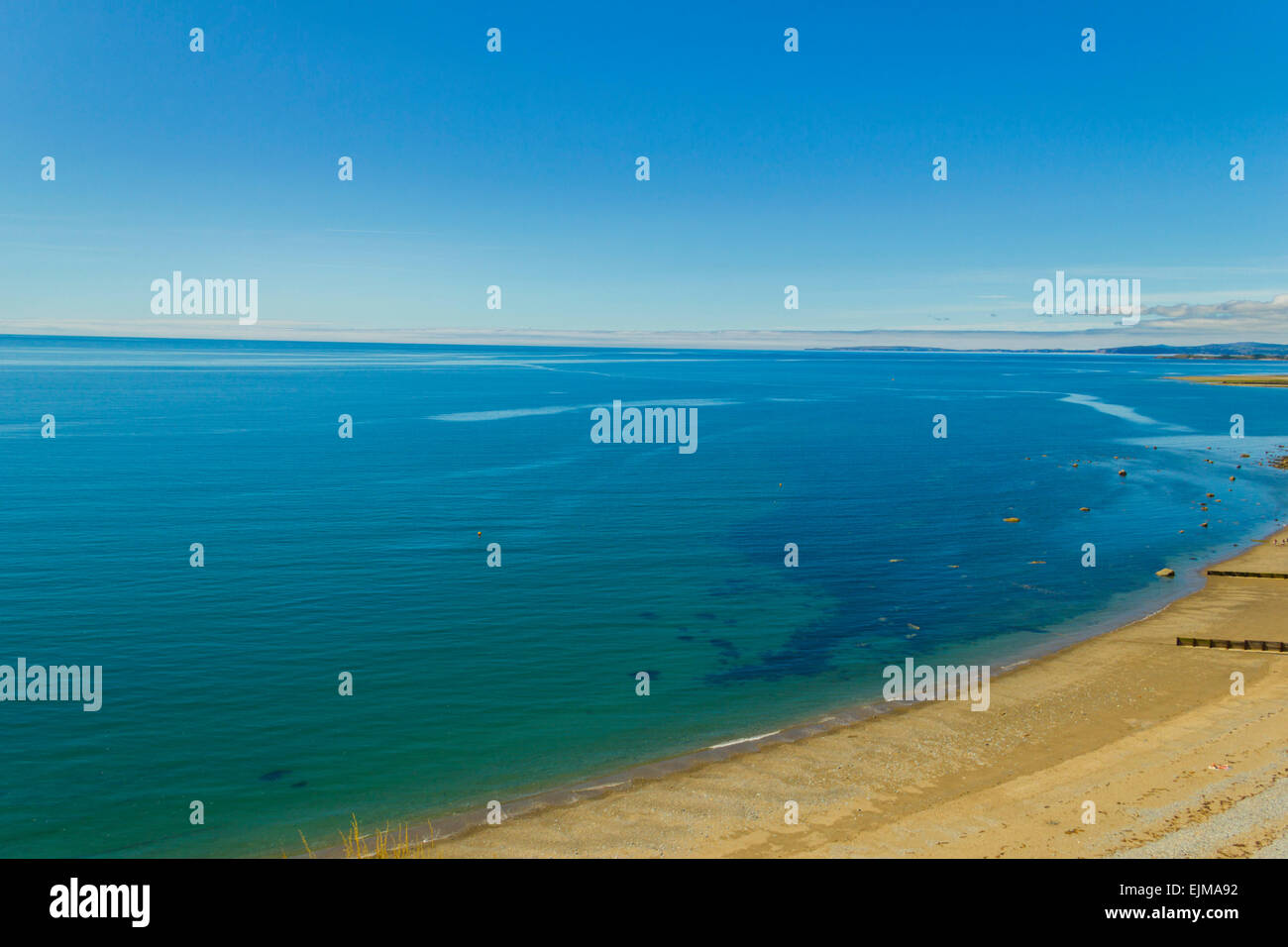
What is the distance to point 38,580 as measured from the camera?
148 feet

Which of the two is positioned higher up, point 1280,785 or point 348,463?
point 348,463

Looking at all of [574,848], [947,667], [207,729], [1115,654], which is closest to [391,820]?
[574,848]

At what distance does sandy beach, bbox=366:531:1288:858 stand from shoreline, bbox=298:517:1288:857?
0.27 ft

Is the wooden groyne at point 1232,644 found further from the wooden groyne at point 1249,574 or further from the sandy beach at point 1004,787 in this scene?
the wooden groyne at point 1249,574

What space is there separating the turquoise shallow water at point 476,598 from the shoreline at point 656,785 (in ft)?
3.70

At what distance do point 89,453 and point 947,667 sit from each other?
88.9 m

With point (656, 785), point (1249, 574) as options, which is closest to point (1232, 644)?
point (1249, 574)

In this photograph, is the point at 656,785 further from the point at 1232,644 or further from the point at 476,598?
the point at 1232,644

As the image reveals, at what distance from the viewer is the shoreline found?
22344mm

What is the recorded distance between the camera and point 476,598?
44.6 m

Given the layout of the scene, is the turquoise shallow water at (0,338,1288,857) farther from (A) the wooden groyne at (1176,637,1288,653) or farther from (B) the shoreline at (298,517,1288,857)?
(A) the wooden groyne at (1176,637,1288,653)

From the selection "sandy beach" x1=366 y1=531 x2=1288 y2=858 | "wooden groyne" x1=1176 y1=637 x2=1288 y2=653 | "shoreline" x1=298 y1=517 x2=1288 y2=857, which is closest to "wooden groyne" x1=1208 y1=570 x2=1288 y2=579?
"wooden groyne" x1=1176 y1=637 x2=1288 y2=653

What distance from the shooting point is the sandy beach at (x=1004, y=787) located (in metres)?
21.2

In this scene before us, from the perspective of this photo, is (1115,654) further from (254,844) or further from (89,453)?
(89,453)
